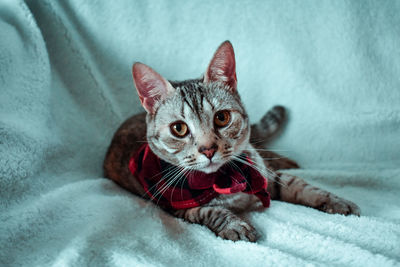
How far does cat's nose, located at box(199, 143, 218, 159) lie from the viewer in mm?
1099

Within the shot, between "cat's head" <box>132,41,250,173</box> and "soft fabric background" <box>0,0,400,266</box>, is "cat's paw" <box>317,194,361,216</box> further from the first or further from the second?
"cat's head" <box>132,41,250,173</box>

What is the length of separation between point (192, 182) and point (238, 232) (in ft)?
0.90

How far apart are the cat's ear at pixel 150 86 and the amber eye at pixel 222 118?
9.1 inches

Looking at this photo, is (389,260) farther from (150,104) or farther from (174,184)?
(150,104)

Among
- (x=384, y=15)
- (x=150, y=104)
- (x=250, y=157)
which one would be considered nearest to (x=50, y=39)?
(x=150, y=104)

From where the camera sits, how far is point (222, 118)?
1216 mm

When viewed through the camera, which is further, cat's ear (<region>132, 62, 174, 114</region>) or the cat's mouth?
cat's ear (<region>132, 62, 174, 114</region>)

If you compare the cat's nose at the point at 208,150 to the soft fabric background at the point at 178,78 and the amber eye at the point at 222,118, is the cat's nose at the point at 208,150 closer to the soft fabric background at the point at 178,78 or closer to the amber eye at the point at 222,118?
the amber eye at the point at 222,118

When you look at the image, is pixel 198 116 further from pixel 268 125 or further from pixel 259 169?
A: pixel 268 125

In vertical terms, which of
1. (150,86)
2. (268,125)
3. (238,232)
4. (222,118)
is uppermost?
(150,86)

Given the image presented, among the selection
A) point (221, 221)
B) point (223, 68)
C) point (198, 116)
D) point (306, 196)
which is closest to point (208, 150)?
point (198, 116)

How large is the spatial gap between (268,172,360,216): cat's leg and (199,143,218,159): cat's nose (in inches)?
17.7

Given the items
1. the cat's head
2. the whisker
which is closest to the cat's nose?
the cat's head

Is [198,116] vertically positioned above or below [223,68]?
below
